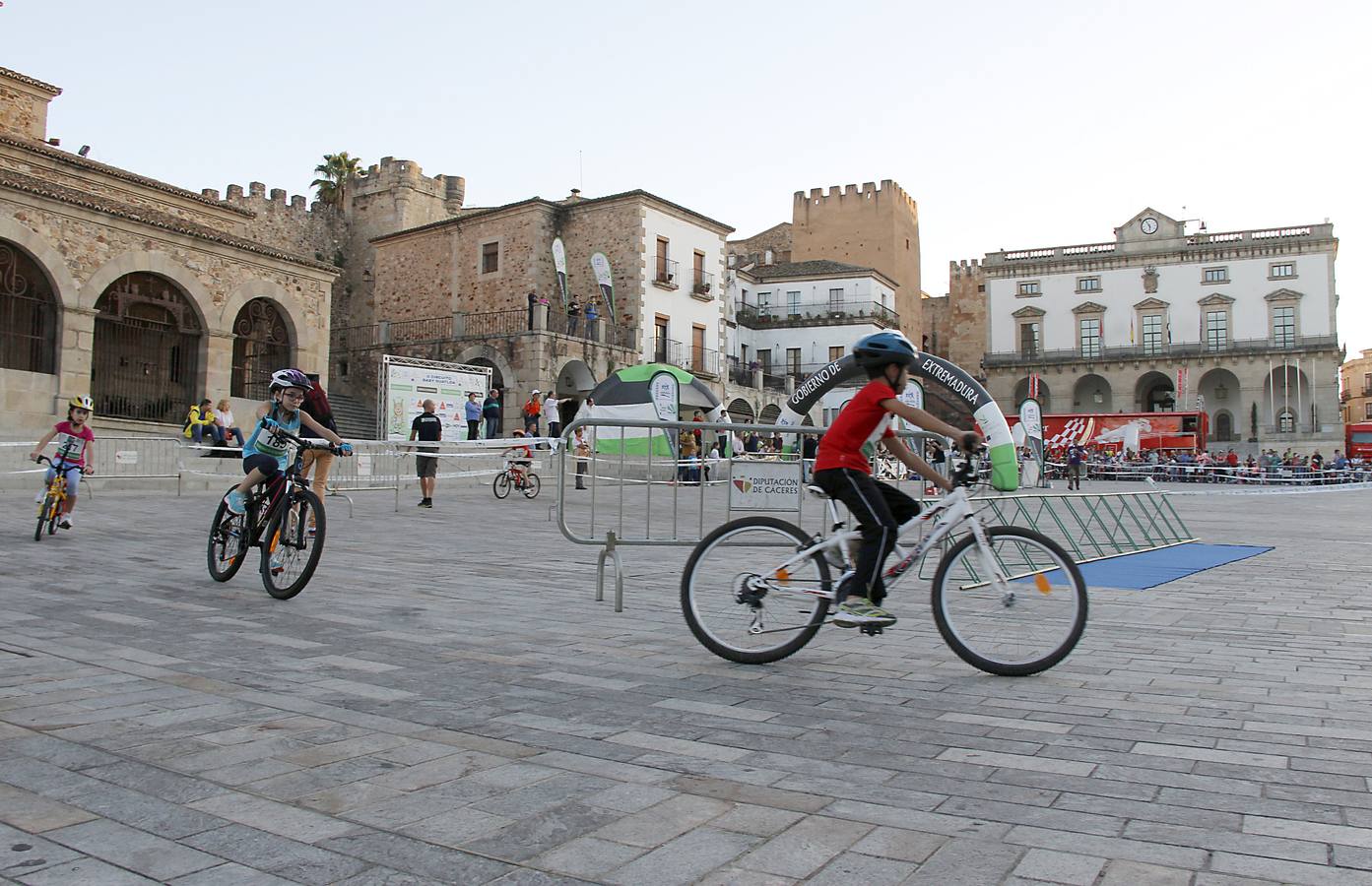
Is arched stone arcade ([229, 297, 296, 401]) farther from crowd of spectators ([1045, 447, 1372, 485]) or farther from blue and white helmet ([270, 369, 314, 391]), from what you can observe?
crowd of spectators ([1045, 447, 1372, 485])

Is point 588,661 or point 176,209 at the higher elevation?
point 176,209

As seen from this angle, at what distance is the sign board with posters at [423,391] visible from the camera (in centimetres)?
2522

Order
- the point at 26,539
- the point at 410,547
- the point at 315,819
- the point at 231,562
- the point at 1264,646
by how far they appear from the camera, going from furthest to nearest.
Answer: the point at 410,547 → the point at 26,539 → the point at 231,562 → the point at 1264,646 → the point at 315,819

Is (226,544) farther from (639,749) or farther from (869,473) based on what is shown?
(639,749)

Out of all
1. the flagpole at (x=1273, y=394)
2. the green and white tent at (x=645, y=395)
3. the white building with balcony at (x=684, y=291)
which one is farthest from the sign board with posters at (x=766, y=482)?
the flagpole at (x=1273, y=394)

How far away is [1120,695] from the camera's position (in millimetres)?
4418

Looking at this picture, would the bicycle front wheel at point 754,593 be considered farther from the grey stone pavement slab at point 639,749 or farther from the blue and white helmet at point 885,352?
the blue and white helmet at point 885,352

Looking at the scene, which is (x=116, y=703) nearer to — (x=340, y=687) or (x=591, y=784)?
(x=340, y=687)

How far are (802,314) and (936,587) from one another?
51.5 meters

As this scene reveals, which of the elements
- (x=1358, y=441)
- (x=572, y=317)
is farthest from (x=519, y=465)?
(x=1358, y=441)

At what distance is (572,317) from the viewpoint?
37312mm

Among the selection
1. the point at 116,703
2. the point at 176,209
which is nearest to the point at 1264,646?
the point at 116,703

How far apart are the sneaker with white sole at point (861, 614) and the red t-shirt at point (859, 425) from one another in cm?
65

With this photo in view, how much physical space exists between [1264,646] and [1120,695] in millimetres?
1812
